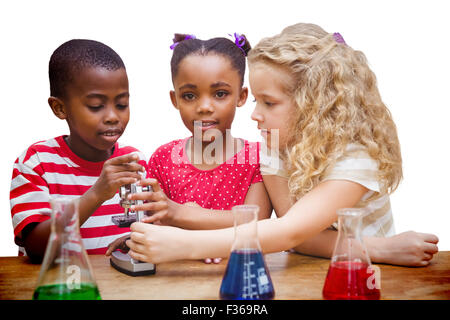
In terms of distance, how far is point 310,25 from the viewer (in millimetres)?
1519

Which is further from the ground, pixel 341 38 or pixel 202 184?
pixel 341 38

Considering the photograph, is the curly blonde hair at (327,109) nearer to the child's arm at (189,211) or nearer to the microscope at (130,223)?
the child's arm at (189,211)

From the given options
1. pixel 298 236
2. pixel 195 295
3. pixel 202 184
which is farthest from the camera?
pixel 202 184

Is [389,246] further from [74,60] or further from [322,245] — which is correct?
[74,60]

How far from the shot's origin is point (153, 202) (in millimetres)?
1290

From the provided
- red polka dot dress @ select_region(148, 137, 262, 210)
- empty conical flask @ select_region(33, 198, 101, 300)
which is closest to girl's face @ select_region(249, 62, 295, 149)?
red polka dot dress @ select_region(148, 137, 262, 210)

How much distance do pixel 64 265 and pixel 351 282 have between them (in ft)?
1.91

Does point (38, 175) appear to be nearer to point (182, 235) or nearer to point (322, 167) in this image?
point (182, 235)

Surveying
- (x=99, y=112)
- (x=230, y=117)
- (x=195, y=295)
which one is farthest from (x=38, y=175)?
(x=195, y=295)

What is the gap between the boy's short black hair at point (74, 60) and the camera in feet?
4.99

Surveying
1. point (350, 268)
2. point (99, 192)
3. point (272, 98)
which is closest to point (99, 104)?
point (99, 192)

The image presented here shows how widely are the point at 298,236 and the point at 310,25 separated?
664 mm

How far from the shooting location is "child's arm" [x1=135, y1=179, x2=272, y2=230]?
1.27m
